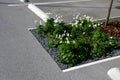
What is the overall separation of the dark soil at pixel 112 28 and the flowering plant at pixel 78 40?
0.35 metres

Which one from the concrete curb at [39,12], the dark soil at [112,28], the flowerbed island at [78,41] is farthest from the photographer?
the concrete curb at [39,12]

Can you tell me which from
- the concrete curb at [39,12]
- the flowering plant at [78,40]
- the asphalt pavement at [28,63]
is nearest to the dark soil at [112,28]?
the flowering plant at [78,40]

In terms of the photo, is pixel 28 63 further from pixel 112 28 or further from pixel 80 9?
pixel 80 9

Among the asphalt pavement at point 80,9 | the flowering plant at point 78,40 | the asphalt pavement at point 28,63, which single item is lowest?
the asphalt pavement at point 28,63

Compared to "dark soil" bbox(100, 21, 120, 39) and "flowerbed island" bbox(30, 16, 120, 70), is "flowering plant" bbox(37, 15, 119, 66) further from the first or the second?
"dark soil" bbox(100, 21, 120, 39)

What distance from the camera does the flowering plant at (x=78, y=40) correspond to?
7.10 metres

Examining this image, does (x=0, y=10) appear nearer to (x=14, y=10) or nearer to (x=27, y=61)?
(x=14, y=10)

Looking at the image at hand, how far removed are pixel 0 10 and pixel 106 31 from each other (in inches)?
226

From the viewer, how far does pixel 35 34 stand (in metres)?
8.73

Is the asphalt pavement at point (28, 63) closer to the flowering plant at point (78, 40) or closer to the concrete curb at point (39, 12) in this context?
the flowering plant at point (78, 40)

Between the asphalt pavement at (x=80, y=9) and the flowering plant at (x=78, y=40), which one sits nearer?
the flowering plant at (x=78, y=40)

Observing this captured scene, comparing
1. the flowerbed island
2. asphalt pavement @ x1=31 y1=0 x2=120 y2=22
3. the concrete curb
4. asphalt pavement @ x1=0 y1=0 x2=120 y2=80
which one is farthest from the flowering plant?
asphalt pavement @ x1=31 y1=0 x2=120 y2=22

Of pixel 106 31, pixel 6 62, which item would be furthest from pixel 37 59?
pixel 106 31

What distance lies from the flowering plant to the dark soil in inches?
13.6
